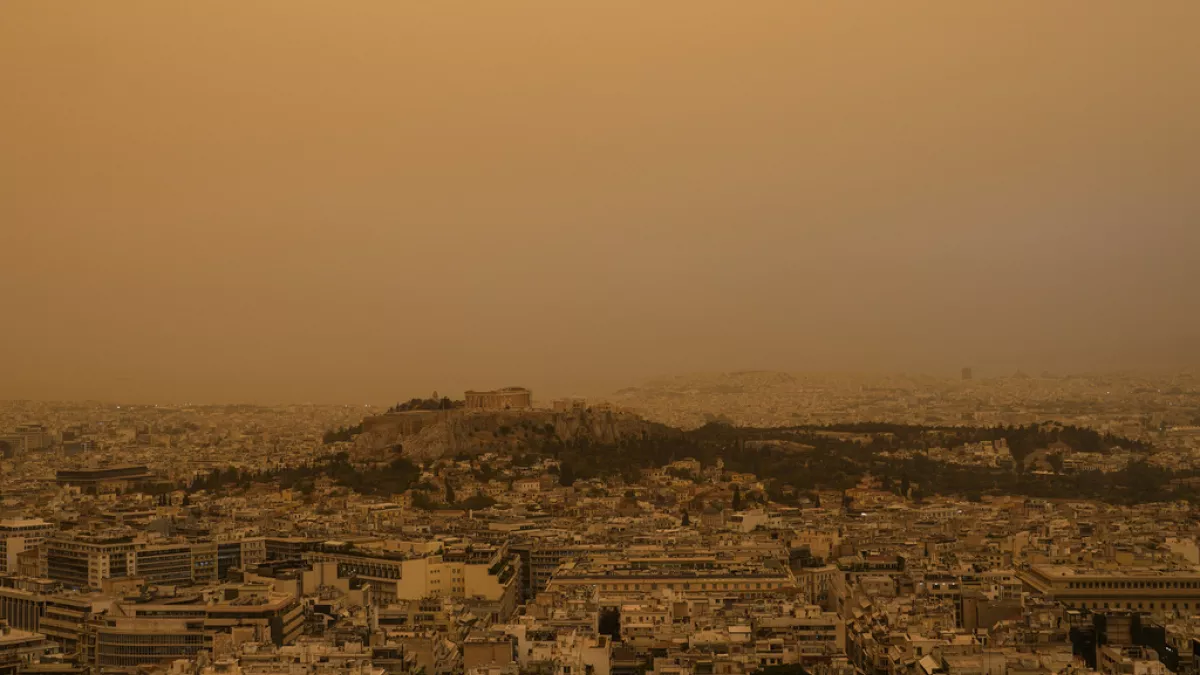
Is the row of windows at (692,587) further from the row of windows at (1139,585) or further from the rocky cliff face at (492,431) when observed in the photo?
the rocky cliff face at (492,431)

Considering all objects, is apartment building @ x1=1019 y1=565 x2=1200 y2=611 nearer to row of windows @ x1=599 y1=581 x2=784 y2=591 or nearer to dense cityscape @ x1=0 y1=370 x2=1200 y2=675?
dense cityscape @ x1=0 y1=370 x2=1200 y2=675

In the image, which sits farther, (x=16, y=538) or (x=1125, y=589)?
(x=16, y=538)

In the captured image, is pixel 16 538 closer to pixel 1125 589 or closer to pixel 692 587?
pixel 692 587

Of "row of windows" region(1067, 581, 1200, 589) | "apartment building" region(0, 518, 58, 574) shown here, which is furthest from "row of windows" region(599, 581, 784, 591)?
"apartment building" region(0, 518, 58, 574)

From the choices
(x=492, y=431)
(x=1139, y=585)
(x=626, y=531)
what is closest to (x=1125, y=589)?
(x=1139, y=585)

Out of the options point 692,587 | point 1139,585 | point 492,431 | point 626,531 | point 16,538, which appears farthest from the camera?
point 492,431

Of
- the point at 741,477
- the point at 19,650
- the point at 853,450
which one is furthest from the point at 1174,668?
the point at 853,450
